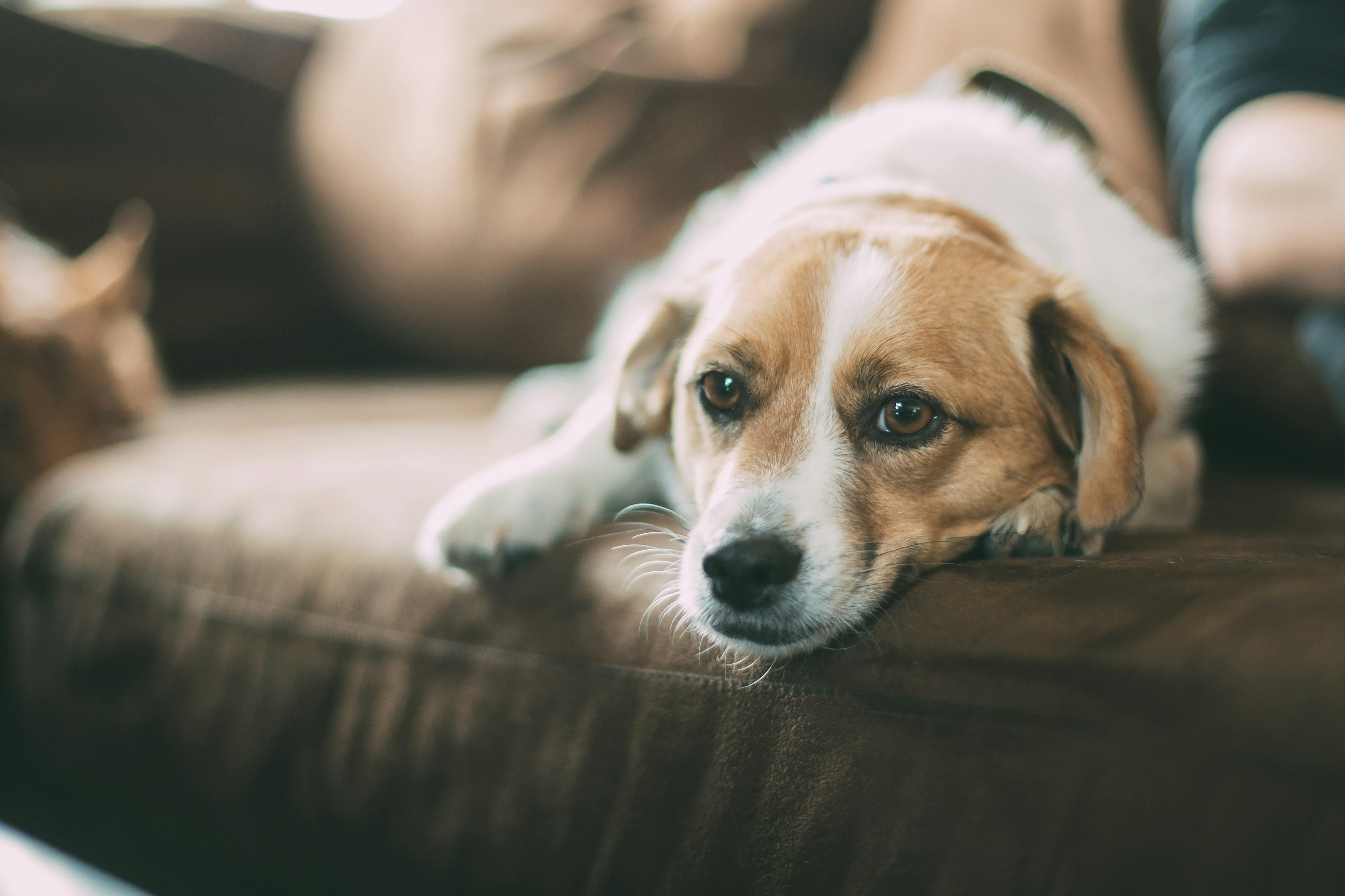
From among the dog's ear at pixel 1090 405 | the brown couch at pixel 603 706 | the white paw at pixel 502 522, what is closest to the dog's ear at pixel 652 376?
the white paw at pixel 502 522

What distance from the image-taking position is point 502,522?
121cm

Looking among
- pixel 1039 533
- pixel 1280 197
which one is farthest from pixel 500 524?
pixel 1280 197

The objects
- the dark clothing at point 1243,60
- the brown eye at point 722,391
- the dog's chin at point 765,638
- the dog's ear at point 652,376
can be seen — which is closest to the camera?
the dog's chin at point 765,638

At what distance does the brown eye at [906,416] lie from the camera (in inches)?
43.1

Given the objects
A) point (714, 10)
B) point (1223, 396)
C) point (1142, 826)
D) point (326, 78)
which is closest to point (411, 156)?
point (326, 78)

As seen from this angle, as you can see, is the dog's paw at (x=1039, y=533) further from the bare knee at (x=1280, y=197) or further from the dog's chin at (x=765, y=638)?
the bare knee at (x=1280, y=197)

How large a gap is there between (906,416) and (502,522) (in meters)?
0.55

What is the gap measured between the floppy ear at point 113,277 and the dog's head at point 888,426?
64.7 inches

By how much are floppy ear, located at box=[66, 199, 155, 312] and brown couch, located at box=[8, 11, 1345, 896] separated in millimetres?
400

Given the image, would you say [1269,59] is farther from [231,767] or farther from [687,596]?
[231,767]

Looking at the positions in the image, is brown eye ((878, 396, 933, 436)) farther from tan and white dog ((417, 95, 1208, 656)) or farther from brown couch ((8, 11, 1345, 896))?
brown couch ((8, 11, 1345, 896))

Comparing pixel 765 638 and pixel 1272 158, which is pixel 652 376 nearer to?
pixel 765 638

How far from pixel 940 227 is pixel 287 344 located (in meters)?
2.15

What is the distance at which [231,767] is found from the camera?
4.20ft
